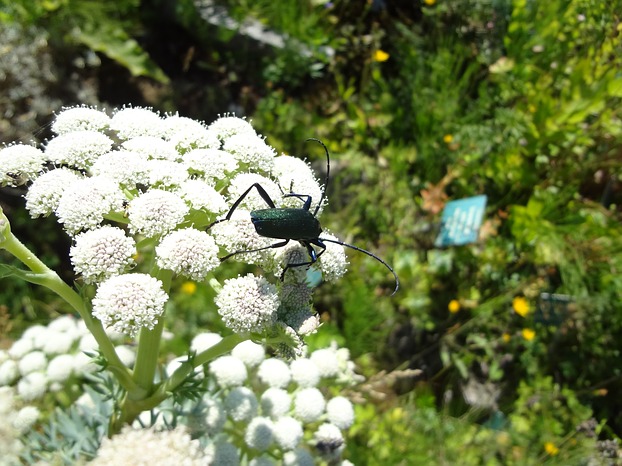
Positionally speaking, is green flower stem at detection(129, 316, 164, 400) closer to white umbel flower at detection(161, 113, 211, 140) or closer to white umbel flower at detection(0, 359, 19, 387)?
white umbel flower at detection(161, 113, 211, 140)

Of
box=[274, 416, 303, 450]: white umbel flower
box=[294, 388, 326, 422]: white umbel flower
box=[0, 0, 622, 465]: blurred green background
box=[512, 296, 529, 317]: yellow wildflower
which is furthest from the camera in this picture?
box=[512, 296, 529, 317]: yellow wildflower

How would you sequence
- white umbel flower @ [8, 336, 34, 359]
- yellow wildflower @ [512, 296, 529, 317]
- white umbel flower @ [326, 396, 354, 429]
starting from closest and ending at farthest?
white umbel flower @ [326, 396, 354, 429], white umbel flower @ [8, 336, 34, 359], yellow wildflower @ [512, 296, 529, 317]

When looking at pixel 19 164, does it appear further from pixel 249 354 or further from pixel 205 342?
pixel 249 354

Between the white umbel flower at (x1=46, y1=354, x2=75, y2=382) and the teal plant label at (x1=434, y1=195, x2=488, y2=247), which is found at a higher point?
the teal plant label at (x1=434, y1=195, x2=488, y2=247)

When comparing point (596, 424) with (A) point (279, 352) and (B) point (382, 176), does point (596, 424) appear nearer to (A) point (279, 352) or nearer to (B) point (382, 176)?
(B) point (382, 176)

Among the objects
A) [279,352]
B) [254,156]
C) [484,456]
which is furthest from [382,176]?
[279,352]

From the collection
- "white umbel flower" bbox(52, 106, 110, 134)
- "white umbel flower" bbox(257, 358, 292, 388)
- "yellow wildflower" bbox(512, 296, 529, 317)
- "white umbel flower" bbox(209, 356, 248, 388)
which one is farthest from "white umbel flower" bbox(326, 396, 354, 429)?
"yellow wildflower" bbox(512, 296, 529, 317)

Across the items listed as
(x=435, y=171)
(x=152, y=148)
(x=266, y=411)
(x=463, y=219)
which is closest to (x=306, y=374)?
(x=266, y=411)
